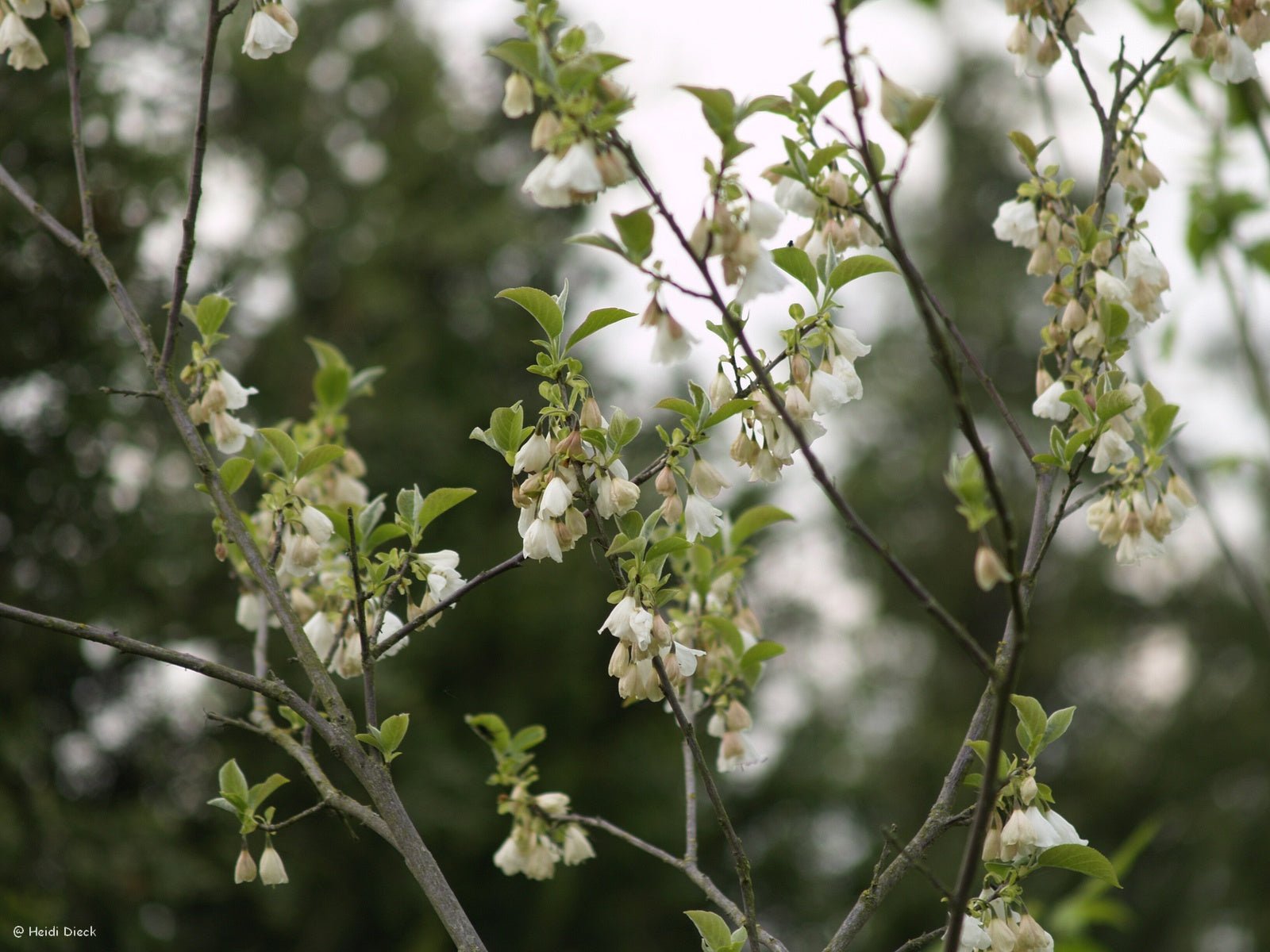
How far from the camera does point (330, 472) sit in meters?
2.28

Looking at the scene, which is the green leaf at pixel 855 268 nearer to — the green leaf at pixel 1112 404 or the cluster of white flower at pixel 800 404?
the cluster of white flower at pixel 800 404

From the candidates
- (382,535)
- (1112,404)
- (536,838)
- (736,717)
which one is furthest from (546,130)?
(536,838)

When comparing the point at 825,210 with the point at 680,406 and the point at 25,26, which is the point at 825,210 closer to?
the point at 680,406

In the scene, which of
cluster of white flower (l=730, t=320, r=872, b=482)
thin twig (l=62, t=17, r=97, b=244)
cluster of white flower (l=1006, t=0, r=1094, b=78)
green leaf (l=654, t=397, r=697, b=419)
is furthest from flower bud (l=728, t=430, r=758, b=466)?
thin twig (l=62, t=17, r=97, b=244)

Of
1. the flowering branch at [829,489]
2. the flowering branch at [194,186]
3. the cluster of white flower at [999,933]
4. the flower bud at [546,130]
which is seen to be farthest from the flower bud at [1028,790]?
the flowering branch at [194,186]

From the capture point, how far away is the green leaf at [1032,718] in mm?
1444

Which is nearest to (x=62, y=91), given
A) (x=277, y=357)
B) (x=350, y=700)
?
(x=277, y=357)

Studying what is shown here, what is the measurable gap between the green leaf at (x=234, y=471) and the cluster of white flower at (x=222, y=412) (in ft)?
0.52

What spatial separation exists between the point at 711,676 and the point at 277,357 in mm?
9889

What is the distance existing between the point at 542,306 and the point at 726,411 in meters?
0.28

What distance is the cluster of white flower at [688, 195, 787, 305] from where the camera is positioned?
1261 mm

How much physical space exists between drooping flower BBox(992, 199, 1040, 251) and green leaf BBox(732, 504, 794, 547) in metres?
0.57

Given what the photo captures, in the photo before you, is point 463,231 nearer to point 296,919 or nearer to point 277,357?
point 277,357

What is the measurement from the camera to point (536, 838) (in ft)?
6.63
